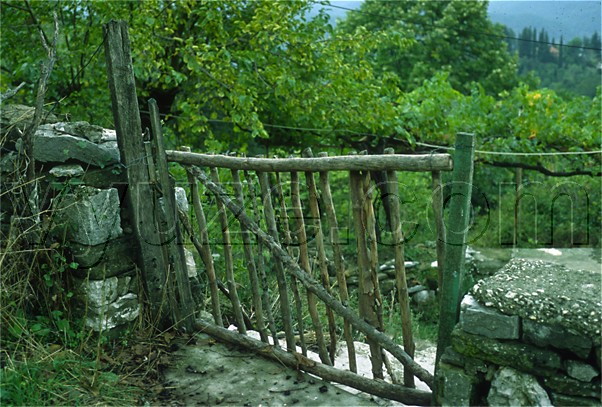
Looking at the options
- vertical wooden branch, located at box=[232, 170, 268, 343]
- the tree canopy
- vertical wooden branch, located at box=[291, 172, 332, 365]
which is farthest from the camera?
the tree canopy

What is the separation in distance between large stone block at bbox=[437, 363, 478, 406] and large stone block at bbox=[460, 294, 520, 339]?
0.25 meters

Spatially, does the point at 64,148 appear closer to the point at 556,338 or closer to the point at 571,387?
the point at 556,338

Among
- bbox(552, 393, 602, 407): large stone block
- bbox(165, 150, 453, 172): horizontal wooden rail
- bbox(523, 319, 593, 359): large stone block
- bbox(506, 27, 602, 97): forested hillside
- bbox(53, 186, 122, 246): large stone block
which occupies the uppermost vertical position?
bbox(506, 27, 602, 97): forested hillside

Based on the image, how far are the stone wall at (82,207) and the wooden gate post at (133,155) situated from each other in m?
0.09

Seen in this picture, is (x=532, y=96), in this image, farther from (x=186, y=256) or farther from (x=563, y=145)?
(x=186, y=256)

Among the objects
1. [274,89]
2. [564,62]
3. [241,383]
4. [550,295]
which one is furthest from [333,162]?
[564,62]

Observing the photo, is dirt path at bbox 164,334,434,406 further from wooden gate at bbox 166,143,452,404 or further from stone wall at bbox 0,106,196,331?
stone wall at bbox 0,106,196,331

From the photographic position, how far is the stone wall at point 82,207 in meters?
3.64

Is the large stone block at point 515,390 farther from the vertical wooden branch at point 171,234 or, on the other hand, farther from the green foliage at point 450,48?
the green foliage at point 450,48

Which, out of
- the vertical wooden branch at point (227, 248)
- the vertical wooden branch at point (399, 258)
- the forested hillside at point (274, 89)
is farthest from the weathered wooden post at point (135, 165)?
the vertical wooden branch at point (399, 258)

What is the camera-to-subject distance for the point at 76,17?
7.72 m

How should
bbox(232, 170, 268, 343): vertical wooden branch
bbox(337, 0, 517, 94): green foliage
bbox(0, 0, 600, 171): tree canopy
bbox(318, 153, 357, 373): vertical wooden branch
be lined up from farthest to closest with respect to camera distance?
bbox(337, 0, 517, 94): green foliage, bbox(0, 0, 600, 171): tree canopy, bbox(232, 170, 268, 343): vertical wooden branch, bbox(318, 153, 357, 373): vertical wooden branch

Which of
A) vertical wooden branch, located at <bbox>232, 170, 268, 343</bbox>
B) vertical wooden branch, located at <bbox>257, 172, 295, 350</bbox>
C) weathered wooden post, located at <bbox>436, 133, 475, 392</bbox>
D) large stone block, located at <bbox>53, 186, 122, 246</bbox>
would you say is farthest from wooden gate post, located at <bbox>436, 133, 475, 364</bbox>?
large stone block, located at <bbox>53, 186, 122, 246</bbox>

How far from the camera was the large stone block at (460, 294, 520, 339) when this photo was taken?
2547 millimetres
